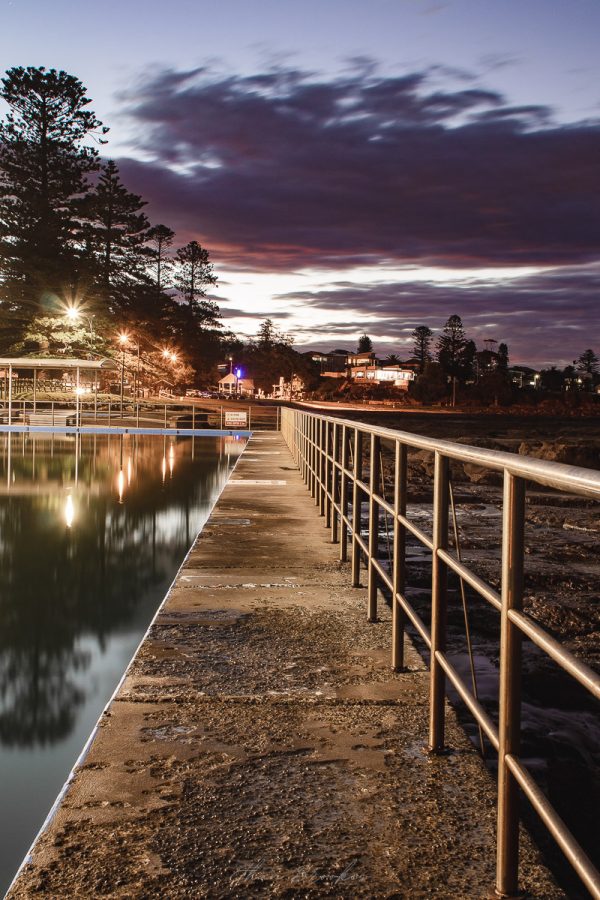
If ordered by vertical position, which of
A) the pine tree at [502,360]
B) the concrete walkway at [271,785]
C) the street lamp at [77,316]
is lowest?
the concrete walkway at [271,785]

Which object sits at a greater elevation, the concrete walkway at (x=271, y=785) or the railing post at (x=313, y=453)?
the railing post at (x=313, y=453)

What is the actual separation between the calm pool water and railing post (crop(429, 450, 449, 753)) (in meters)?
2.55

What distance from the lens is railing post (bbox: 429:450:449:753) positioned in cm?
297

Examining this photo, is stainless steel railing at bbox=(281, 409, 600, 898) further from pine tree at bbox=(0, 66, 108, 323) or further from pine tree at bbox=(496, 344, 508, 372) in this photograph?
pine tree at bbox=(496, 344, 508, 372)

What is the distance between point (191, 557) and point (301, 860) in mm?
5272

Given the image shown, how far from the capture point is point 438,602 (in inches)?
120

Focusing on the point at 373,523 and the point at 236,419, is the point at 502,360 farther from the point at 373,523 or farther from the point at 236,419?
the point at 373,523

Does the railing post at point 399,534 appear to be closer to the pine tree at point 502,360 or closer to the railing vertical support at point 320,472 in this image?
the railing vertical support at point 320,472

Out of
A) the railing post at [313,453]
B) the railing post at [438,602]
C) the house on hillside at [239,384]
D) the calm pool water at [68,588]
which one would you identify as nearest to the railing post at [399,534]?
the railing post at [438,602]

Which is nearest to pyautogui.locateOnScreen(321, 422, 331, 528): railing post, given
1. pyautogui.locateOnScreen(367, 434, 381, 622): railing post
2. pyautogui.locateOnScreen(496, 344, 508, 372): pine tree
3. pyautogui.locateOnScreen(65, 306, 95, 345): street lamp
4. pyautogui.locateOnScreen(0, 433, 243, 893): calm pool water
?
pyautogui.locateOnScreen(0, 433, 243, 893): calm pool water

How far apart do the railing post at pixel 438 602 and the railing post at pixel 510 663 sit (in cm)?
81

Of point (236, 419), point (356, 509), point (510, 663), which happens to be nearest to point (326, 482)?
point (356, 509)

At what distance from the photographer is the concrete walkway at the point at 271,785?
227 centimetres

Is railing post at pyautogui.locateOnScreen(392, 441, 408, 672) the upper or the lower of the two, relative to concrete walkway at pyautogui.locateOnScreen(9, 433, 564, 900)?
upper
